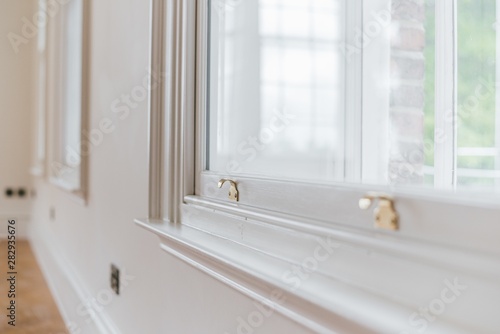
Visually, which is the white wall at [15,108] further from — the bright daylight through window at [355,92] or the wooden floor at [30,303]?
the bright daylight through window at [355,92]

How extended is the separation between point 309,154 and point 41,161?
3.63 m

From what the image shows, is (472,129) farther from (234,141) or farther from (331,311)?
(234,141)

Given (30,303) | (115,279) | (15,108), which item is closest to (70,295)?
(30,303)

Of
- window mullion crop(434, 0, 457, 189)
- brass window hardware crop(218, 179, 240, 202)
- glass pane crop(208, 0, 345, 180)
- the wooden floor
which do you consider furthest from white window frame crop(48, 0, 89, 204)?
window mullion crop(434, 0, 457, 189)

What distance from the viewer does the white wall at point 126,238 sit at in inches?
47.2

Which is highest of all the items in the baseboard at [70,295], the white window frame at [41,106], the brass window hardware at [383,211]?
the white window frame at [41,106]

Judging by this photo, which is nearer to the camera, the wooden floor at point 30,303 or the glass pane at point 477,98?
the glass pane at point 477,98

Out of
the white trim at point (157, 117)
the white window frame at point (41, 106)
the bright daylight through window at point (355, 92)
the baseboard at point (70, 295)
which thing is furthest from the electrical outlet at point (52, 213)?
the bright daylight through window at point (355, 92)

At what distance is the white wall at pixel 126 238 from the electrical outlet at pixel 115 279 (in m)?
0.03

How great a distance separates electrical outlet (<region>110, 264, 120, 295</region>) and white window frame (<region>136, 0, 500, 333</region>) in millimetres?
515

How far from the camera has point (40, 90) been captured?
478cm

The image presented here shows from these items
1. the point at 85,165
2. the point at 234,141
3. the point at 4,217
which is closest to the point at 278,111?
the point at 234,141

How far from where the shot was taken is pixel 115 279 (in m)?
1.93

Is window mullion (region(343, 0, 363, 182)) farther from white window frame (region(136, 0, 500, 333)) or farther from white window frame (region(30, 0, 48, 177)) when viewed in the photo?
white window frame (region(30, 0, 48, 177))
